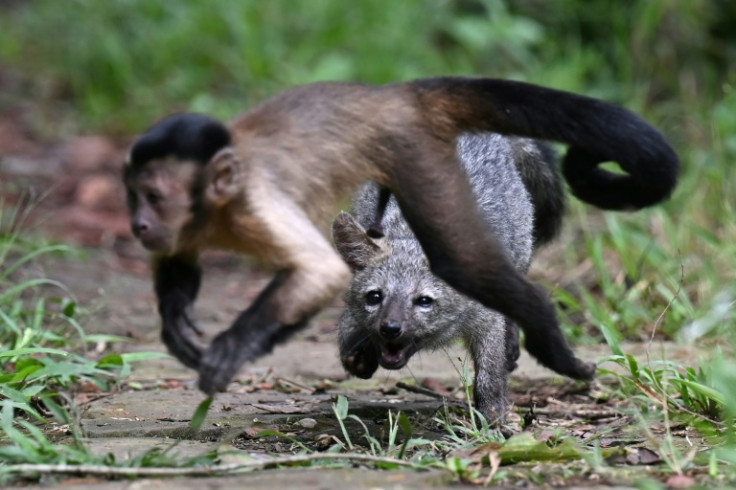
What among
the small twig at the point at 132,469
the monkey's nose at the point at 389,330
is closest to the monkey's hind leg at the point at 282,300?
the small twig at the point at 132,469

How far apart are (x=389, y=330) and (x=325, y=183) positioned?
1.00 meters

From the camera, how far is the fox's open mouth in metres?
5.61

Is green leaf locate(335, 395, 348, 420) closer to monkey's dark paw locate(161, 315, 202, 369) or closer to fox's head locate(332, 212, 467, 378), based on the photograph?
monkey's dark paw locate(161, 315, 202, 369)

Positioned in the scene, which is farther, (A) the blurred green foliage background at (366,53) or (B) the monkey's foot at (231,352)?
(A) the blurred green foliage background at (366,53)

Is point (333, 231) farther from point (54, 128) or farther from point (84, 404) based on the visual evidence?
point (54, 128)

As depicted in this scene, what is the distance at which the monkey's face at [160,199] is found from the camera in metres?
4.56

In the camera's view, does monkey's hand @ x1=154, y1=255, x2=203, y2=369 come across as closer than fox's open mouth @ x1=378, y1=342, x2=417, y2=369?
Yes

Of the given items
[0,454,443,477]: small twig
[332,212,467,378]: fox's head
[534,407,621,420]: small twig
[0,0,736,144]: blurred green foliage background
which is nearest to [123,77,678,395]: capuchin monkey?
[534,407,621,420]: small twig

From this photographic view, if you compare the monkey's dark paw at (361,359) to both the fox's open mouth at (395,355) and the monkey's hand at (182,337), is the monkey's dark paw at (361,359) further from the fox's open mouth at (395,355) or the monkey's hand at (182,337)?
the monkey's hand at (182,337)

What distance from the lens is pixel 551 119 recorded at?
5086 millimetres

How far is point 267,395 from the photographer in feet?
20.3

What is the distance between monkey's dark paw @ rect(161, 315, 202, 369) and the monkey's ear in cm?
70

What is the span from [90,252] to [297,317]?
5.80 meters

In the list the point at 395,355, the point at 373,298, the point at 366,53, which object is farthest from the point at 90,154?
the point at 395,355
